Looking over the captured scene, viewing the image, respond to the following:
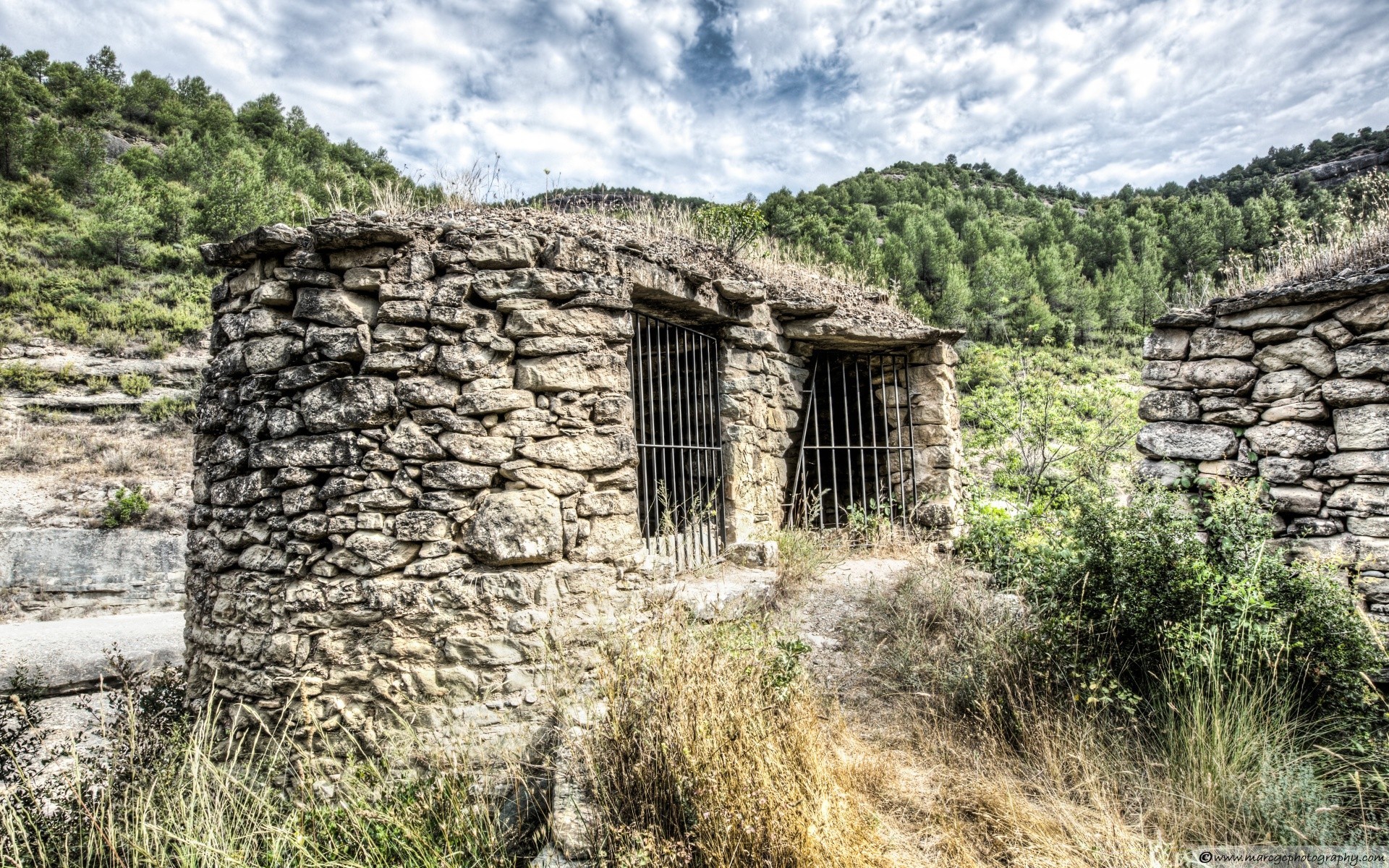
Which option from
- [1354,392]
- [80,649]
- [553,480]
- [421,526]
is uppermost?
[1354,392]

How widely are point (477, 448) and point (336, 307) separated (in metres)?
1.13

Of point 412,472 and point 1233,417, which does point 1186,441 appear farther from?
point 412,472

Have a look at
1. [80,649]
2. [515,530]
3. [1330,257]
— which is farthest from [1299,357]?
[80,649]

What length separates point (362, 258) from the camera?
362 cm

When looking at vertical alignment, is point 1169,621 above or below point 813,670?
above

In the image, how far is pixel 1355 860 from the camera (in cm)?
229

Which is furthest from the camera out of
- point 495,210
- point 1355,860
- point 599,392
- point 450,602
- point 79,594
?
point 79,594

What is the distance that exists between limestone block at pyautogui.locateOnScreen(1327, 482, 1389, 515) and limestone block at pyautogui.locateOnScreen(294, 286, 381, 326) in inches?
237

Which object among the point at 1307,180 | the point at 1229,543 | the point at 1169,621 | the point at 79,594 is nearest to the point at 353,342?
the point at 1169,621

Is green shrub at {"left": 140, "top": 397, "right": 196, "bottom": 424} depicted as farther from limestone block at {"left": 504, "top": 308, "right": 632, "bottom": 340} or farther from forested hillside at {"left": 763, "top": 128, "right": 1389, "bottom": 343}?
forested hillside at {"left": 763, "top": 128, "right": 1389, "bottom": 343}

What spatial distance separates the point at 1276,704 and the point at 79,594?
11321 millimetres

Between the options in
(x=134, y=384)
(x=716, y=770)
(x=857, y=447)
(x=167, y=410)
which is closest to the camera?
(x=716, y=770)

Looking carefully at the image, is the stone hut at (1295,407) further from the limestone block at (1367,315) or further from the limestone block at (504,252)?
the limestone block at (504,252)

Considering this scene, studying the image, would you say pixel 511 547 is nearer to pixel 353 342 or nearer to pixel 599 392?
pixel 599 392
